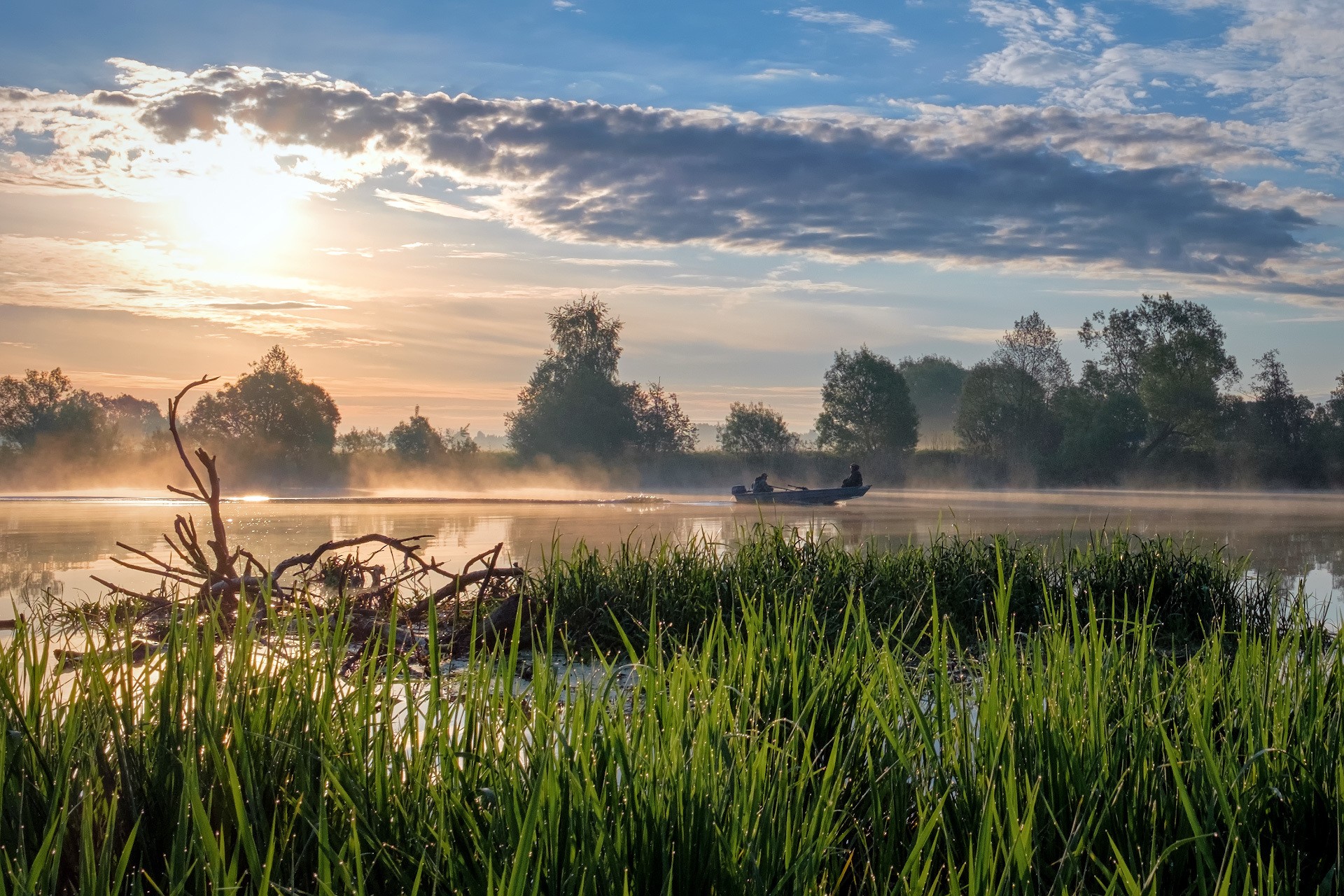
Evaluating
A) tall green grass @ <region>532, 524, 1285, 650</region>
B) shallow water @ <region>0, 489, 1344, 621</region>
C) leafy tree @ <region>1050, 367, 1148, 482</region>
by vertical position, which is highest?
leafy tree @ <region>1050, 367, 1148, 482</region>

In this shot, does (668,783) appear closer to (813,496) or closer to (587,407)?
(813,496)

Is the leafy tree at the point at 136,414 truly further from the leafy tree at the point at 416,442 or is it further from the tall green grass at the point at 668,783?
the tall green grass at the point at 668,783

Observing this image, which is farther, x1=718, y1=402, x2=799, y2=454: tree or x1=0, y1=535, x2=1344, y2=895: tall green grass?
x1=718, y1=402, x2=799, y2=454: tree

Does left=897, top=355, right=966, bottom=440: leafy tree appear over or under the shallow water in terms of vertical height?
over

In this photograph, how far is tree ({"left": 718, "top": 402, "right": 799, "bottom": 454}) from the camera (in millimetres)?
59125

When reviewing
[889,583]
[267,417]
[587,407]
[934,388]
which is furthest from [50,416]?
[934,388]

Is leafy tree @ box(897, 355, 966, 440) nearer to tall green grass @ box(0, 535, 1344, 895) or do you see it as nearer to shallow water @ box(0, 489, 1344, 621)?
shallow water @ box(0, 489, 1344, 621)

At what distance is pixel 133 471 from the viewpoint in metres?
52.4

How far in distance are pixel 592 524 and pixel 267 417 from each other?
37.8 meters

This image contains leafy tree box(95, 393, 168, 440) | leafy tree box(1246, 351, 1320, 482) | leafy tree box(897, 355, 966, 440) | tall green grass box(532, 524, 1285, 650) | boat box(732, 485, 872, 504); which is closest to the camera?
tall green grass box(532, 524, 1285, 650)

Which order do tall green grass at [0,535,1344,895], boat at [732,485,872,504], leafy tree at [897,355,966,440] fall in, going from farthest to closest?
leafy tree at [897,355,966,440], boat at [732,485,872,504], tall green grass at [0,535,1344,895]

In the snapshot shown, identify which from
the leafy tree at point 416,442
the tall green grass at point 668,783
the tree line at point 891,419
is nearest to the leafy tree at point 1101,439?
the tree line at point 891,419

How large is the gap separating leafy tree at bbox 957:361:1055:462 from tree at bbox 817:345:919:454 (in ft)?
9.61

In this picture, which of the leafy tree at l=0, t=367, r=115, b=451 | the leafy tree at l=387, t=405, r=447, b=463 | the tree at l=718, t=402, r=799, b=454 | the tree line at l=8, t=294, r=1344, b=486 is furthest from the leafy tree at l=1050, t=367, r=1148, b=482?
the leafy tree at l=0, t=367, r=115, b=451
